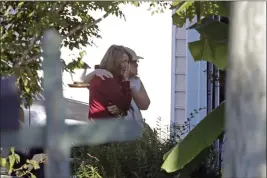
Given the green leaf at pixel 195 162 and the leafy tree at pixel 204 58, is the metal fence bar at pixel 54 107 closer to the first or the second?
the leafy tree at pixel 204 58

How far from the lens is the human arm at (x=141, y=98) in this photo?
648 centimetres

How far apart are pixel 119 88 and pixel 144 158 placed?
1.71m

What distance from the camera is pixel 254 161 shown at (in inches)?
57.1

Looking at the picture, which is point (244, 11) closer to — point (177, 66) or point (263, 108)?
point (263, 108)

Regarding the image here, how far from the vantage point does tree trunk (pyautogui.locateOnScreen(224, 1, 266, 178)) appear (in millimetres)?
1426

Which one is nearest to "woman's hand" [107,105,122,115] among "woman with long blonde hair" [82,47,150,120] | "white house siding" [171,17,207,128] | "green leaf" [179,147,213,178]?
"woman with long blonde hair" [82,47,150,120]

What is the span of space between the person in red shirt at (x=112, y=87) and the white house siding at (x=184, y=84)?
2.02ft

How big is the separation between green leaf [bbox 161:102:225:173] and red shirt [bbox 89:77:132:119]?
9.51 feet

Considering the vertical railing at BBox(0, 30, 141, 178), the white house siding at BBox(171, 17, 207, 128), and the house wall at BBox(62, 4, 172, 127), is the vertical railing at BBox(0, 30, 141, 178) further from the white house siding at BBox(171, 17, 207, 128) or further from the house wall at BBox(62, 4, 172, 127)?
the white house siding at BBox(171, 17, 207, 128)

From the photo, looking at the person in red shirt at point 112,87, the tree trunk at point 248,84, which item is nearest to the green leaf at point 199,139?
the tree trunk at point 248,84

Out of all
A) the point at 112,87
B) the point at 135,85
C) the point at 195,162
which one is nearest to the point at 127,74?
the point at 135,85

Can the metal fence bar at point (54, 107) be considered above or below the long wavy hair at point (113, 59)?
below

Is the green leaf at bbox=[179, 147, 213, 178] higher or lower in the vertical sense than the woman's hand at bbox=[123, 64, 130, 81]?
lower

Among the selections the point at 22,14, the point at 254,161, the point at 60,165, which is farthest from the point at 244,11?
the point at 22,14
